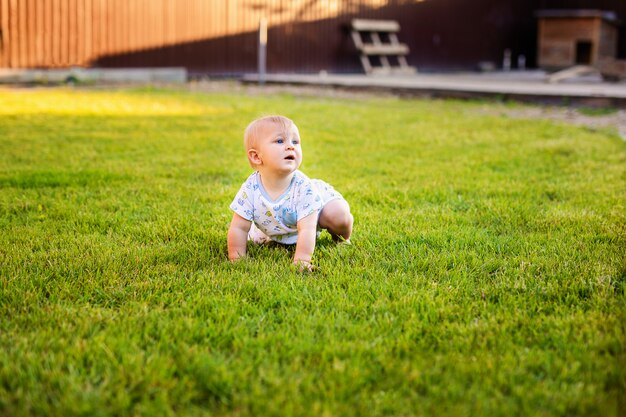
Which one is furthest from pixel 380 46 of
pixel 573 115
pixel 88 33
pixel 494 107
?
pixel 573 115

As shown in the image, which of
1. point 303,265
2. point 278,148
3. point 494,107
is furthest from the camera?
point 494,107

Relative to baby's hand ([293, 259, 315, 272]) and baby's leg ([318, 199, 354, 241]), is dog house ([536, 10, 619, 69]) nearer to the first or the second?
baby's leg ([318, 199, 354, 241])

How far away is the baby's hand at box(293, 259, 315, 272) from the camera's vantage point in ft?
8.36

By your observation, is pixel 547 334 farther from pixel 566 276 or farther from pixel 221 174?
pixel 221 174

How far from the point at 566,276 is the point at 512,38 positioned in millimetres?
17566

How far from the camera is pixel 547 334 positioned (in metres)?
1.96

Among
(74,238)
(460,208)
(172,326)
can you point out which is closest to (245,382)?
(172,326)

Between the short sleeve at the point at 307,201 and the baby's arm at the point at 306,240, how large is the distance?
0.06 ft

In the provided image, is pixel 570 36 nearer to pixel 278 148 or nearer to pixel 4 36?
pixel 4 36

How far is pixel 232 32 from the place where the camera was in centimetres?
1313

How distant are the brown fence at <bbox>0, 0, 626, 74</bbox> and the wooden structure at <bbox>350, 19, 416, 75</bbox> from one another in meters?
0.33

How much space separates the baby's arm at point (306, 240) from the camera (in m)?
2.62

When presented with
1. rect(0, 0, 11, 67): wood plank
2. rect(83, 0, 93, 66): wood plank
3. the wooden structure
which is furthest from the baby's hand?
the wooden structure

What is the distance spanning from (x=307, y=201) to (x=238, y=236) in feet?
1.00
